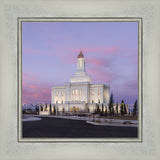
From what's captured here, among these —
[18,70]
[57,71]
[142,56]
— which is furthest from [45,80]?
[142,56]

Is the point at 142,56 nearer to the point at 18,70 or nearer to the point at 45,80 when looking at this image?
the point at 18,70

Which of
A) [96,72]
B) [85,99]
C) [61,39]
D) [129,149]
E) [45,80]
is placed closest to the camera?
[129,149]

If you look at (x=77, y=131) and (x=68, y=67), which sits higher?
(x=68, y=67)

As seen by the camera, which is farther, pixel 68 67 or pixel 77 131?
pixel 68 67

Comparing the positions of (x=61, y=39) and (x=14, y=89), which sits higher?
(x=61, y=39)

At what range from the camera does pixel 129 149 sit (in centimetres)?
305

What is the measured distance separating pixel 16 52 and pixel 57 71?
94.0 inches

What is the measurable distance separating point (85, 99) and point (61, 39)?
8.68 meters

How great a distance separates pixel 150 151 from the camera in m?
3.06

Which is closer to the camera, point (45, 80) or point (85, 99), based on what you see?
point (45, 80)

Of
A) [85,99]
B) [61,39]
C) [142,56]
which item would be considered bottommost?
[85,99]

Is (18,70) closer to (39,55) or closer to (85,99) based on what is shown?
(39,55)

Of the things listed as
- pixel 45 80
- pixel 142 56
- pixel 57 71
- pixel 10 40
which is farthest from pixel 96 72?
pixel 10 40

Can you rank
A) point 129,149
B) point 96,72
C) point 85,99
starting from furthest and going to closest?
point 85,99 < point 96,72 < point 129,149
